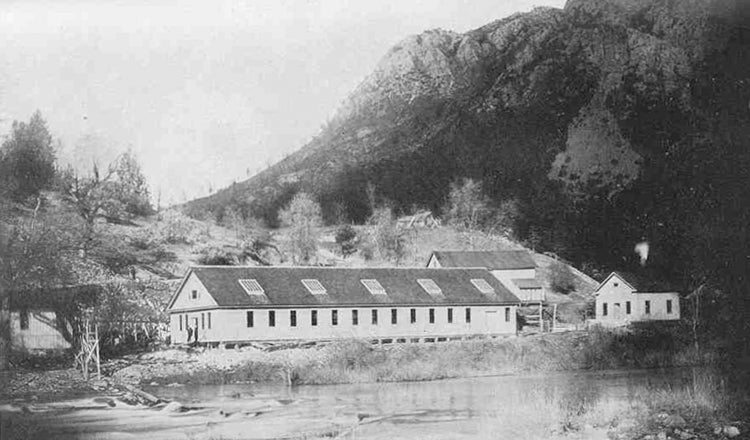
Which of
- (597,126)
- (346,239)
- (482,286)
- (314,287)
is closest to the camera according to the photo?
(597,126)

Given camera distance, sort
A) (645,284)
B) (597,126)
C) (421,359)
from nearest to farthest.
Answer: (597,126) < (645,284) < (421,359)

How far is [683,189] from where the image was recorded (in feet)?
48.1

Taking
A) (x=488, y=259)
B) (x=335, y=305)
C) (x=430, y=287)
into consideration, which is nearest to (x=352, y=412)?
(x=335, y=305)

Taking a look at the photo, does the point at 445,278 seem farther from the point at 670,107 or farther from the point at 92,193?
the point at 92,193

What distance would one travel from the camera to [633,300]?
16.3 meters

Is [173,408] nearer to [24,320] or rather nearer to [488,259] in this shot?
[24,320]

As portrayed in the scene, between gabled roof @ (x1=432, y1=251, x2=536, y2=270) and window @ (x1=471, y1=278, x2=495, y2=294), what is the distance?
1394 millimetres

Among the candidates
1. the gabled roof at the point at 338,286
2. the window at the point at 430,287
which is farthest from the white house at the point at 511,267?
the window at the point at 430,287

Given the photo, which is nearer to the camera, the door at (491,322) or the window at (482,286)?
the door at (491,322)

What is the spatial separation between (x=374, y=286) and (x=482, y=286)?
3.06 meters

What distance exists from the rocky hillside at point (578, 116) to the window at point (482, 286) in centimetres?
378

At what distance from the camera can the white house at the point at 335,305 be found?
16766mm

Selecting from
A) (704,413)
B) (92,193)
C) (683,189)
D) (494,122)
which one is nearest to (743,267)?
→ (683,189)

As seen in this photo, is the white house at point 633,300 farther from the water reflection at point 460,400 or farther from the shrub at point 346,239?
the shrub at point 346,239
